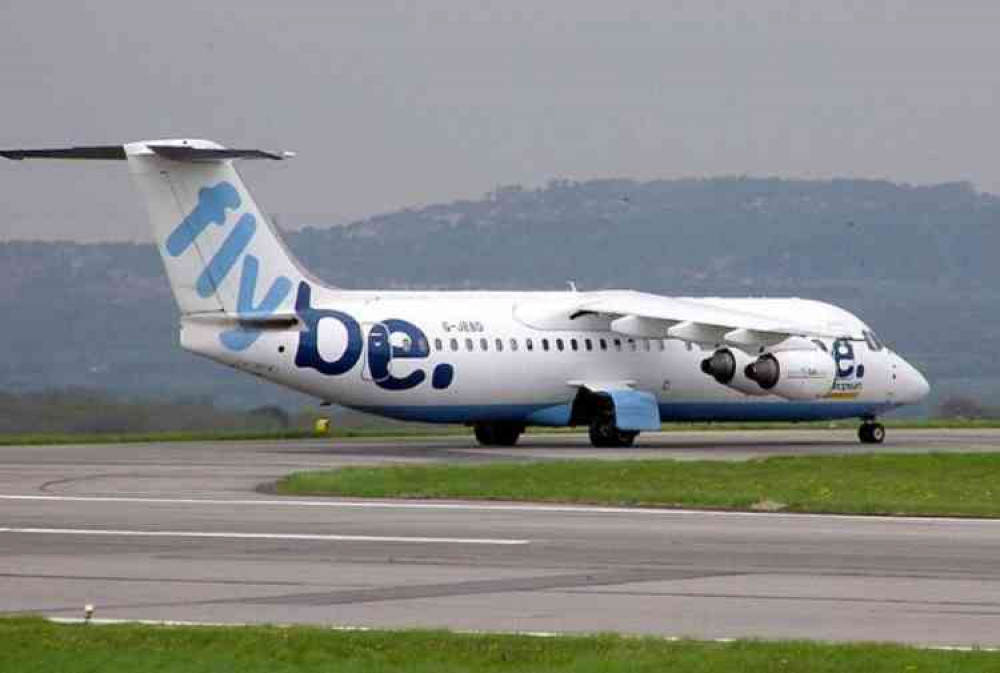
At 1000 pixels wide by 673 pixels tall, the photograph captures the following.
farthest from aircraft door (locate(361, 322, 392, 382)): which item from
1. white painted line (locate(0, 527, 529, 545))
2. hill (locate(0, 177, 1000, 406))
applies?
hill (locate(0, 177, 1000, 406))

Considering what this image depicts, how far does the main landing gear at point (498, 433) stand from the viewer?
172ft

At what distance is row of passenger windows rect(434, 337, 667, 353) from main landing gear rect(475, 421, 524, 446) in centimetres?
217

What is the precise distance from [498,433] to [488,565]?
97.5ft

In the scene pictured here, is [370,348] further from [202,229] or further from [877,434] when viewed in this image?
[877,434]

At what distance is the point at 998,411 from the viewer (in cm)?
7775

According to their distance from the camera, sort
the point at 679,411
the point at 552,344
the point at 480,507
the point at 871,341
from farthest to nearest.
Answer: the point at 871,341 < the point at 679,411 < the point at 552,344 < the point at 480,507

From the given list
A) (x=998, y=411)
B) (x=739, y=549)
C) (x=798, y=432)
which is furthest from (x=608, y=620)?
(x=998, y=411)

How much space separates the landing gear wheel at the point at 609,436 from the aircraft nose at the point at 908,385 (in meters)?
8.05

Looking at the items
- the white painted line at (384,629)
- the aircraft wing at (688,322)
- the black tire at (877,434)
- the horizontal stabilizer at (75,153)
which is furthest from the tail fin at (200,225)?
the white painted line at (384,629)

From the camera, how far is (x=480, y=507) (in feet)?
102

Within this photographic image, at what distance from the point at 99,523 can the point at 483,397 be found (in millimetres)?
22350

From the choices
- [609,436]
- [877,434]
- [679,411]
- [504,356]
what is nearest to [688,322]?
[609,436]

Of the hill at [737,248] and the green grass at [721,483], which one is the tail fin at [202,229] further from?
the hill at [737,248]

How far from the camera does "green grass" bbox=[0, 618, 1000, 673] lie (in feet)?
52.0
